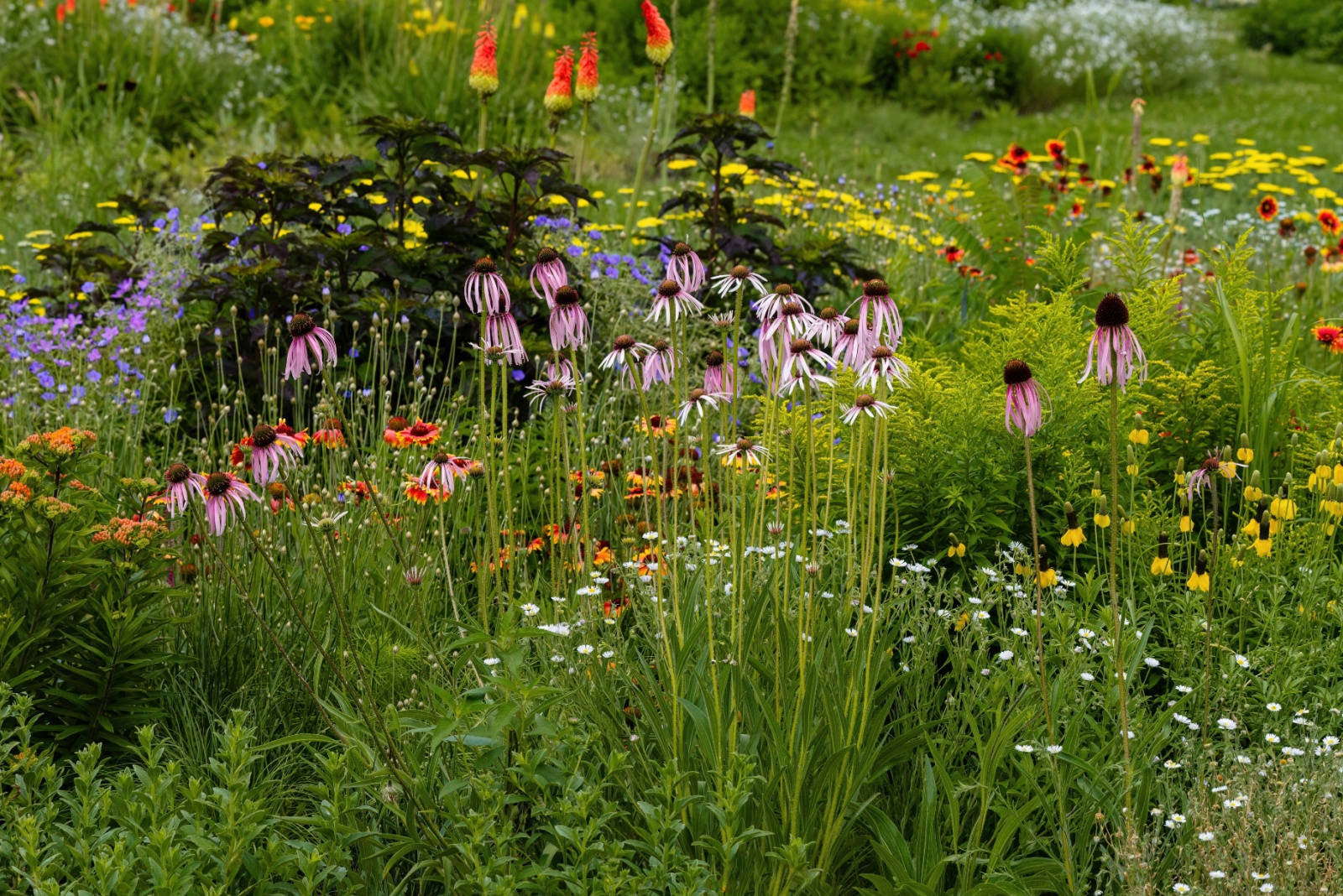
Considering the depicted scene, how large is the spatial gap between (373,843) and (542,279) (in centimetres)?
104

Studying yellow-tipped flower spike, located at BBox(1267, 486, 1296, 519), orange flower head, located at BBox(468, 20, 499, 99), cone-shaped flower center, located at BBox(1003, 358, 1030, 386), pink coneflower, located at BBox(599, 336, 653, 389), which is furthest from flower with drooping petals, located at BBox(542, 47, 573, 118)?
cone-shaped flower center, located at BBox(1003, 358, 1030, 386)

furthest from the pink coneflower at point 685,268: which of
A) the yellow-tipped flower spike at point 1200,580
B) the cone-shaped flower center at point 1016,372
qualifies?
the yellow-tipped flower spike at point 1200,580

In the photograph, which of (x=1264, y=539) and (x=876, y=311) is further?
(x=1264, y=539)

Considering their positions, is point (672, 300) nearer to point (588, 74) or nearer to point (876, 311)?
point (876, 311)

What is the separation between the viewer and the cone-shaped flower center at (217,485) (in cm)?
192

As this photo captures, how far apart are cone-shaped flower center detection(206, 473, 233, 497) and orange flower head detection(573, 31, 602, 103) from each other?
246cm

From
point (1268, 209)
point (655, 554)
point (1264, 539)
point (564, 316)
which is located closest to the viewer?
point (564, 316)

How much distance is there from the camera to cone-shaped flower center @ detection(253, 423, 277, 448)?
6.13 ft

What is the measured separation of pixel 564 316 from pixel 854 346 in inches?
19.8

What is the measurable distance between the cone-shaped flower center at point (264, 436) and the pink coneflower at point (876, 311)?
Result: 94cm

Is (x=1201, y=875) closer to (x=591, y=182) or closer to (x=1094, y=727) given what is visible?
(x=1094, y=727)

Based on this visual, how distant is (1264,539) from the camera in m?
2.74

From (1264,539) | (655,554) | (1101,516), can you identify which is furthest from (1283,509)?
(655,554)

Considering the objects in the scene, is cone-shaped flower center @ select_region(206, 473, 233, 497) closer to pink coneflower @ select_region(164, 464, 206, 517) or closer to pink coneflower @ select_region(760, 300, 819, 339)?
pink coneflower @ select_region(164, 464, 206, 517)
